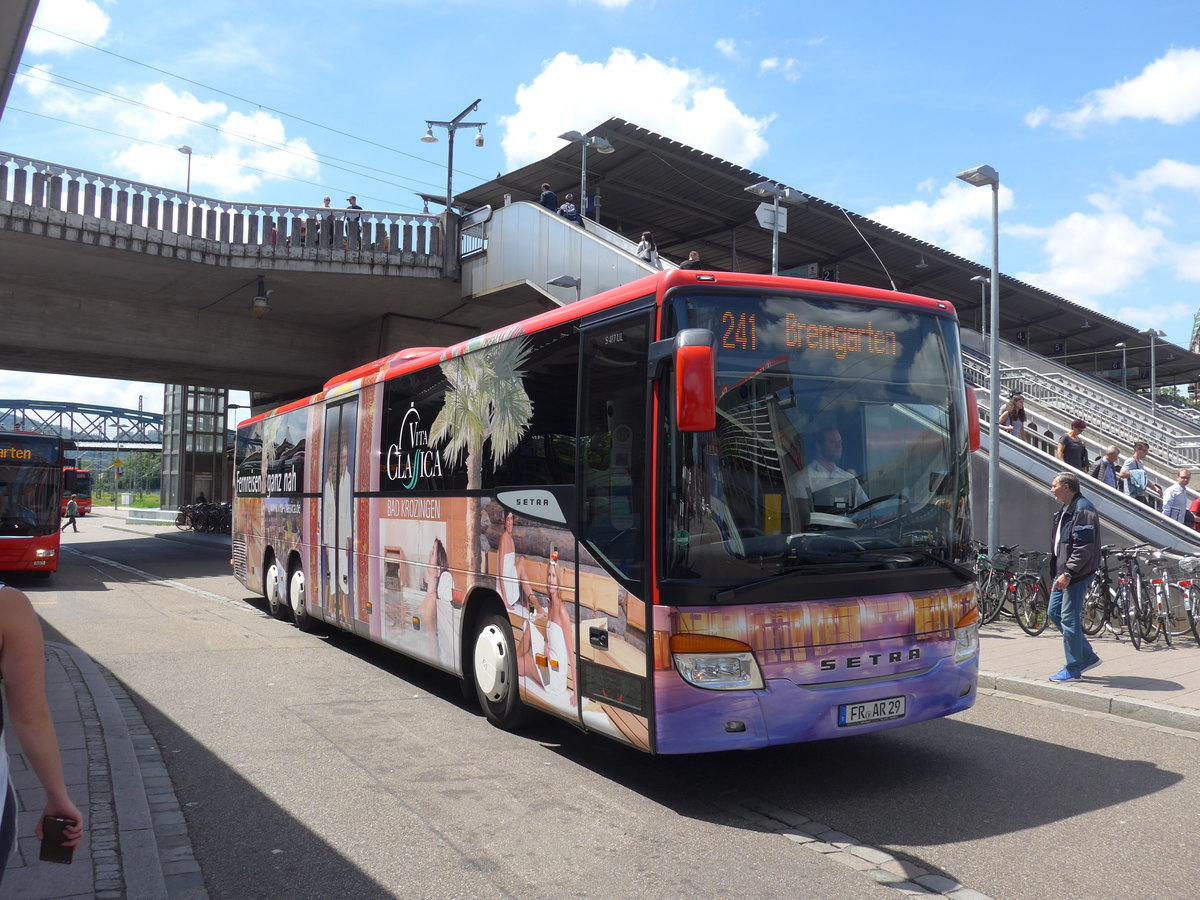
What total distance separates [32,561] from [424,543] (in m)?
14.0

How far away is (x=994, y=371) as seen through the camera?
14828 mm

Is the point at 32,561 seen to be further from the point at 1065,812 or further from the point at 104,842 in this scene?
the point at 1065,812

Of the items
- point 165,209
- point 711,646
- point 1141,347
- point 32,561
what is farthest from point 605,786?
point 1141,347

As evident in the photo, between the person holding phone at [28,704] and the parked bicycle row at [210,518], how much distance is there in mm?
34400

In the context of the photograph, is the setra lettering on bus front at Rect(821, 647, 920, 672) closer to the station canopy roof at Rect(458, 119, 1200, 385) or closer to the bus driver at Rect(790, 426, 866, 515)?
the bus driver at Rect(790, 426, 866, 515)

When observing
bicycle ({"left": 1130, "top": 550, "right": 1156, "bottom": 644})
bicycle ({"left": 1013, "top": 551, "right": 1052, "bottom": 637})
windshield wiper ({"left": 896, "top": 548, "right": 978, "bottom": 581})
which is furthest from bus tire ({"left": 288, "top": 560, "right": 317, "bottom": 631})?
bicycle ({"left": 1130, "top": 550, "right": 1156, "bottom": 644})

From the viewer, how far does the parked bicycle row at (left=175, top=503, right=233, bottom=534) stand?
120 feet

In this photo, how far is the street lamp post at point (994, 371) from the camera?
14086 mm

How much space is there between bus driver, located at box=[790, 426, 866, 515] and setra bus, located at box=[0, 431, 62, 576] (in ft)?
58.0

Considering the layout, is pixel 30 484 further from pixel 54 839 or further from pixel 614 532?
pixel 54 839

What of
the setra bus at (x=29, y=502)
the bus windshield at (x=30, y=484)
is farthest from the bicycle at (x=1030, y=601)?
the bus windshield at (x=30, y=484)

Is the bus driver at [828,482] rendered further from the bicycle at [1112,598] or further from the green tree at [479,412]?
the bicycle at [1112,598]

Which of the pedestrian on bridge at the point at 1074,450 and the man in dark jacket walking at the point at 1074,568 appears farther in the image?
the pedestrian on bridge at the point at 1074,450

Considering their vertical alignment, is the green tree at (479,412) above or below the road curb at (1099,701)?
above
